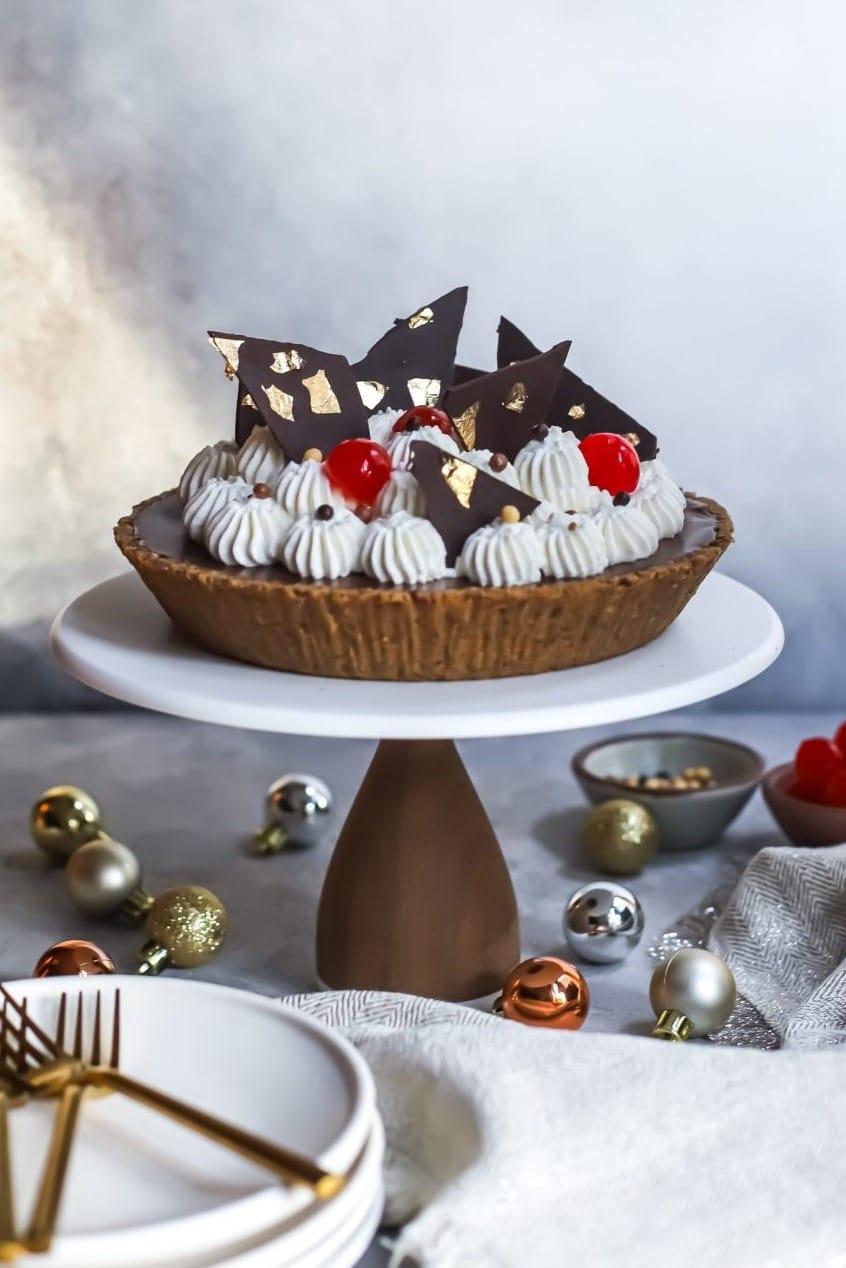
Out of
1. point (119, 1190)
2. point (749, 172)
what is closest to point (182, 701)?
point (119, 1190)

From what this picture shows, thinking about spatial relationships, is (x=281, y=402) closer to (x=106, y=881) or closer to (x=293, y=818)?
(x=106, y=881)

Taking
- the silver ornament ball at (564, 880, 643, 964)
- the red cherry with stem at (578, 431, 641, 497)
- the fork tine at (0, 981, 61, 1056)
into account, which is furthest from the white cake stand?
the fork tine at (0, 981, 61, 1056)

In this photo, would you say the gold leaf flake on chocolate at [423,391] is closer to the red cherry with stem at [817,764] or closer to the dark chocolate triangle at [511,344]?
the dark chocolate triangle at [511,344]

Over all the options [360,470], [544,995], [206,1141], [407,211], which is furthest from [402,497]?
[407,211]

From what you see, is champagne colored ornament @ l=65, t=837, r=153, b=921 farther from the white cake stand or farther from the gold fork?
the gold fork

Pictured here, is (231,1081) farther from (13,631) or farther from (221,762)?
(13,631)

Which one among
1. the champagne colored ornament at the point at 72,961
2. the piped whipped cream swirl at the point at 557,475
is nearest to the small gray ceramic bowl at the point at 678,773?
the piped whipped cream swirl at the point at 557,475
